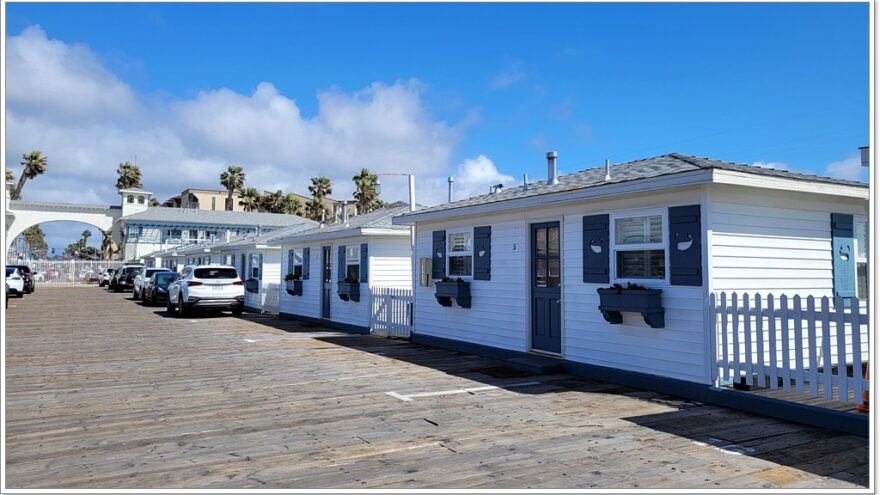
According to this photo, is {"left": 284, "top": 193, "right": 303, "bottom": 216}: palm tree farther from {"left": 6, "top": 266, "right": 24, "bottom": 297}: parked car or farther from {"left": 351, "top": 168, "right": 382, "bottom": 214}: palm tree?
{"left": 6, "top": 266, "right": 24, "bottom": 297}: parked car

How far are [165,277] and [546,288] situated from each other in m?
20.5

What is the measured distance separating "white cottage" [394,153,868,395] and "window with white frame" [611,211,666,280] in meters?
0.02

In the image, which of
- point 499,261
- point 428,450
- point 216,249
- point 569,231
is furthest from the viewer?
point 216,249

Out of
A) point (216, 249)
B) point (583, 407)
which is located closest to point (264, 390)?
point (583, 407)

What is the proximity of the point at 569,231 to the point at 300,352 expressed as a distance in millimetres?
5640

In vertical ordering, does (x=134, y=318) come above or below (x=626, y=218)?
below

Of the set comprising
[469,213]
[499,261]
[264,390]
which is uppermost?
[469,213]

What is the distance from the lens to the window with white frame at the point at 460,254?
11.6 m

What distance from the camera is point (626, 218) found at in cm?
830

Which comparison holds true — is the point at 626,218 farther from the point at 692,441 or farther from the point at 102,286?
the point at 102,286

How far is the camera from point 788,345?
249 inches

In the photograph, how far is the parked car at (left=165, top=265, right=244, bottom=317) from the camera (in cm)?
1888

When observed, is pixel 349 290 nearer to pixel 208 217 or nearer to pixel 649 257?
pixel 649 257

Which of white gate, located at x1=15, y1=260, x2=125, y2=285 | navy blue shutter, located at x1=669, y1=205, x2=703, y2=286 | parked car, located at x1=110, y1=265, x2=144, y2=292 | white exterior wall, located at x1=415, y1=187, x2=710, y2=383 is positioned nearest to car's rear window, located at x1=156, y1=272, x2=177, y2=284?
parked car, located at x1=110, y1=265, x2=144, y2=292
